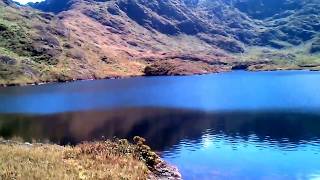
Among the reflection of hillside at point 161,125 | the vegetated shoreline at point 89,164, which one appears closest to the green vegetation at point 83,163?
the vegetated shoreline at point 89,164

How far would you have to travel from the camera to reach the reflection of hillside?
7506cm

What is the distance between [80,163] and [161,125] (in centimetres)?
4483

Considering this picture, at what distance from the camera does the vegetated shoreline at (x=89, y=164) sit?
37.0 metres

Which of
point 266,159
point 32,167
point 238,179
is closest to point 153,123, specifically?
point 266,159

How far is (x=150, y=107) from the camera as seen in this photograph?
11506 cm

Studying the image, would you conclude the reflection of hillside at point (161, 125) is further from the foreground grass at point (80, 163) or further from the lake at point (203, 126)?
the foreground grass at point (80, 163)

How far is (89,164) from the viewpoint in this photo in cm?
4303

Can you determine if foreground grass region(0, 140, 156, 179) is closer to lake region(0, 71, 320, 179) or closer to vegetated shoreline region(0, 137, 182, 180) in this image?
vegetated shoreline region(0, 137, 182, 180)

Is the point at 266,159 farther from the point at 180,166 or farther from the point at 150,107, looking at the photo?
the point at 150,107

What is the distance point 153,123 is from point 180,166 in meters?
34.9

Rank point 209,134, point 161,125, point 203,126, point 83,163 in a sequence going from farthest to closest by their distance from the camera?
point 161,125 < point 203,126 < point 209,134 < point 83,163

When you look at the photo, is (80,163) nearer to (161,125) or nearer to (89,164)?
(89,164)

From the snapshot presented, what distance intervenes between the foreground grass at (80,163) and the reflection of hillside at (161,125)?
18820 millimetres

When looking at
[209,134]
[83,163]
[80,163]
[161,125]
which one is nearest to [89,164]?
[83,163]
